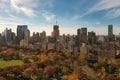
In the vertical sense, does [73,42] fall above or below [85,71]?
above

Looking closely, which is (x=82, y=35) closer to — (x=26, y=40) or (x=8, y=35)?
(x=26, y=40)

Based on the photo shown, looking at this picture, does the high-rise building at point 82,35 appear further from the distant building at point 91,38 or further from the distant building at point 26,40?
the distant building at point 26,40

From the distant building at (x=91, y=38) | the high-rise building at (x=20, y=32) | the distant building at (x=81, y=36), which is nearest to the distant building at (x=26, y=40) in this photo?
the high-rise building at (x=20, y=32)

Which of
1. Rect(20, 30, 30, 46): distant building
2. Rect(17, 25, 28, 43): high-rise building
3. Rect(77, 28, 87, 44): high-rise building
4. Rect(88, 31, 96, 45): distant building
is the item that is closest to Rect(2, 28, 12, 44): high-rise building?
Rect(17, 25, 28, 43): high-rise building

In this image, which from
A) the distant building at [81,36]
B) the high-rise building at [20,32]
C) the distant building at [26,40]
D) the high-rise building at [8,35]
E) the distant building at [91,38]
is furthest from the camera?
the high-rise building at [20,32]

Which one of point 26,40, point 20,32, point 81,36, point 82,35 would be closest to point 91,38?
point 82,35

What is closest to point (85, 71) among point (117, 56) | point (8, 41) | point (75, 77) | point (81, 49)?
point (75, 77)

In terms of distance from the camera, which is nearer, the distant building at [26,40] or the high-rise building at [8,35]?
the distant building at [26,40]

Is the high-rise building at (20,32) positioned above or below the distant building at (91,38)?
above

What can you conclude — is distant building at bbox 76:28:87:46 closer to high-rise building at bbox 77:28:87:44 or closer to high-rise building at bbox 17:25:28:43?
high-rise building at bbox 77:28:87:44

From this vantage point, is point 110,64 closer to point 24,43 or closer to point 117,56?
point 117,56

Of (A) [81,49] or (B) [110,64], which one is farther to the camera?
(A) [81,49]
